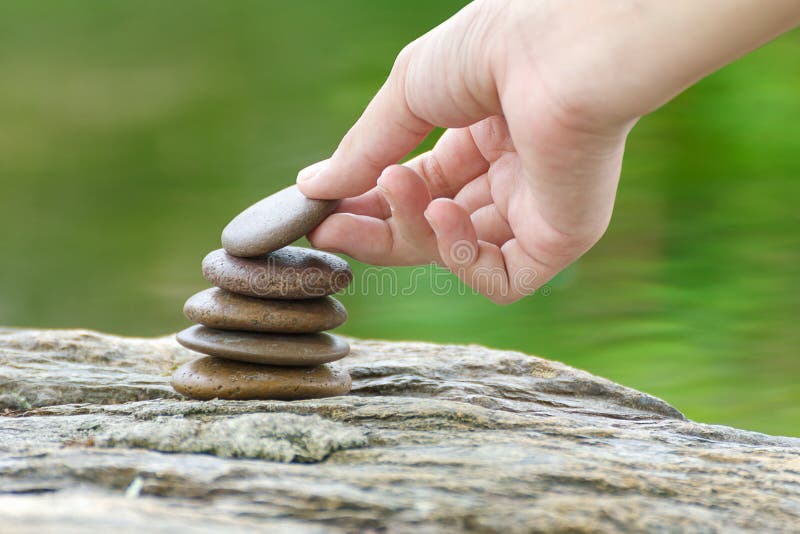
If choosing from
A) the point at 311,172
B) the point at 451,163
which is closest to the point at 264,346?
the point at 311,172

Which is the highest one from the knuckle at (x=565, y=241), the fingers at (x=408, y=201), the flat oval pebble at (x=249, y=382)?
the fingers at (x=408, y=201)

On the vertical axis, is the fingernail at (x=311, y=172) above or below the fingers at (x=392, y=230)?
above

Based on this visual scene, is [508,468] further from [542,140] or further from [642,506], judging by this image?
[542,140]

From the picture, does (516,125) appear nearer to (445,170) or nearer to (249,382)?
(445,170)

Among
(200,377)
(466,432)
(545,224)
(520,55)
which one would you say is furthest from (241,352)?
(520,55)

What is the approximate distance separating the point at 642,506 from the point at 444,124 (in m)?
0.76

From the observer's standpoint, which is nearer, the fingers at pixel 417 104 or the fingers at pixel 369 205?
the fingers at pixel 417 104

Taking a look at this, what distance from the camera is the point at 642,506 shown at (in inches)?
40.0

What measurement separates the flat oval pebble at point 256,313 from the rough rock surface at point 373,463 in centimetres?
19

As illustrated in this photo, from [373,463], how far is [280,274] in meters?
0.53

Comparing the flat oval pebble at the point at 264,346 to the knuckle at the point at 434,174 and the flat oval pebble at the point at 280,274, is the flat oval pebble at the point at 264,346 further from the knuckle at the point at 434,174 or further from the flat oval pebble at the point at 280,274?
the knuckle at the point at 434,174

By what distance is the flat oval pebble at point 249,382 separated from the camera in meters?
1.55

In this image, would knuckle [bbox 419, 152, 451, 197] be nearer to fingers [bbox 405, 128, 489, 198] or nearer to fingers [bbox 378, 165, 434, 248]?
fingers [bbox 405, 128, 489, 198]

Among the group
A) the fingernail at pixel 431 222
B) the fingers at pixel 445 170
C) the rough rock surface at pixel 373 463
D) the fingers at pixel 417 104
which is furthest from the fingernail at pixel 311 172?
the rough rock surface at pixel 373 463
